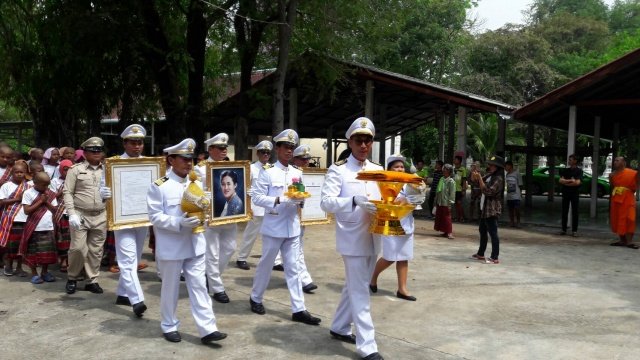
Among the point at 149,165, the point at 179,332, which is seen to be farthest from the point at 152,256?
the point at 179,332

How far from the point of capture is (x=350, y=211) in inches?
171

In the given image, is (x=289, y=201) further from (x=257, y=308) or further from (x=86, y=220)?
(x=86, y=220)

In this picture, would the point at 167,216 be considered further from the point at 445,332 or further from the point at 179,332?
the point at 445,332

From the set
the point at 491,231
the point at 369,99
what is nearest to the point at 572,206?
the point at 491,231

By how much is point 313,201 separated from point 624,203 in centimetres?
687

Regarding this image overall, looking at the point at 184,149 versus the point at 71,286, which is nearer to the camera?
the point at 184,149

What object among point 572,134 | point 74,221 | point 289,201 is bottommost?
point 74,221

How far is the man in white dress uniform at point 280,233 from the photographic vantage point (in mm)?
5441

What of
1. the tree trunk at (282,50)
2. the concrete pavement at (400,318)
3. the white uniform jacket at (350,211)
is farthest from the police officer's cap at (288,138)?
the tree trunk at (282,50)

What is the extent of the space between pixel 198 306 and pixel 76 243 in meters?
2.31

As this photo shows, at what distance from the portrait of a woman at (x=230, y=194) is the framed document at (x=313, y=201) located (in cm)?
80

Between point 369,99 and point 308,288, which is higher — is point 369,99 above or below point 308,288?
above

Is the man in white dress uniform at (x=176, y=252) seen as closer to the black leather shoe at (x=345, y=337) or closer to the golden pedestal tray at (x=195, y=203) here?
the golden pedestal tray at (x=195, y=203)

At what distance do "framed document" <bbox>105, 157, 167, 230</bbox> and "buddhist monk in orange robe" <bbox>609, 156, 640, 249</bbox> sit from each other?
8676mm
